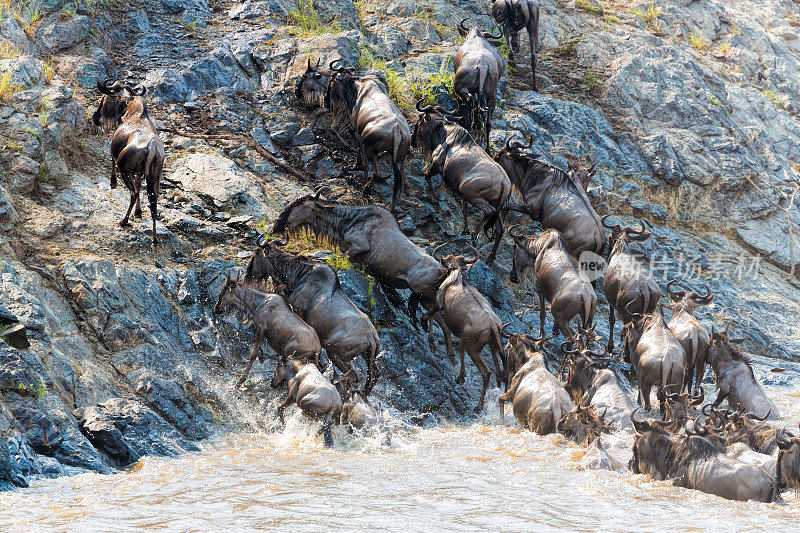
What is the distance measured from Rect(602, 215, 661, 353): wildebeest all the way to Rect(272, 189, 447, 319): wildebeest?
2944mm

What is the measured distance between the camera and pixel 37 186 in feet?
38.2

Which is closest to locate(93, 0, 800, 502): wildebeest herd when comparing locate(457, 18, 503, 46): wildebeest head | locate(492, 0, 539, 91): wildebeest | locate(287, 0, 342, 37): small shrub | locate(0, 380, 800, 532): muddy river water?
locate(0, 380, 800, 532): muddy river water

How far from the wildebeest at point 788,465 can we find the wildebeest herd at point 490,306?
1cm

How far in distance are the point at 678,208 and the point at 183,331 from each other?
1055 centimetres

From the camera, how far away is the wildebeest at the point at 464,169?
12648 mm

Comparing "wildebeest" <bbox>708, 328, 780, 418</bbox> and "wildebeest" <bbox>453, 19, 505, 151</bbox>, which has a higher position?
"wildebeest" <bbox>453, 19, 505, 151</bbox>

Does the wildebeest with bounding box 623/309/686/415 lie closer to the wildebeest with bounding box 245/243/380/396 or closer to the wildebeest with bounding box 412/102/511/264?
the wildebeest with bounding box 412/102/511/264

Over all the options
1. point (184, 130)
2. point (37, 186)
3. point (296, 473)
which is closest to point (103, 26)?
point (184, 130)

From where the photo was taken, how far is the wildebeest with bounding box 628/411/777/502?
769cm

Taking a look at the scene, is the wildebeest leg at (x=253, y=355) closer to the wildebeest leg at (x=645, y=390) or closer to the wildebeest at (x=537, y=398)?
the wildebeest at (x=537, y=398)

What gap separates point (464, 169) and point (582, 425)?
4.93 m

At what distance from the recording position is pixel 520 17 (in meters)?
17.4

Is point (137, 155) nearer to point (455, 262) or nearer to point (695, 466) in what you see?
point (455, 262)

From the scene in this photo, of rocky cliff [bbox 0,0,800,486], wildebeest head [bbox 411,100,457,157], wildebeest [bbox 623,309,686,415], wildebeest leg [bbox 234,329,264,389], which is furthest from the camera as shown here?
wildebeest head [bbox 411,100,457,157]
